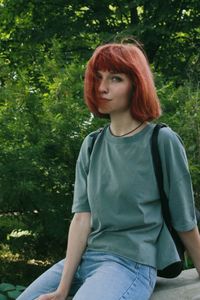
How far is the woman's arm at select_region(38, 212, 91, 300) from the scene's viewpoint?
7.62 ft

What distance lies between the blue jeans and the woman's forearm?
0.04m

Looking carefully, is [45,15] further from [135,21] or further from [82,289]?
[82,289]

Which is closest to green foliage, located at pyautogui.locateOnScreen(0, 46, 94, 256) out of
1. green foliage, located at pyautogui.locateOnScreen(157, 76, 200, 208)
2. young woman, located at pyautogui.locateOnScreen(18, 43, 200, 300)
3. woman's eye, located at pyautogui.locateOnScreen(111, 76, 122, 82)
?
green foliage, located at pyautogui.locateOnScreen(157, 76, 200, 208)

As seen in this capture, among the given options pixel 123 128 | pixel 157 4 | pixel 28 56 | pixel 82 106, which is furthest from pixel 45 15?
pixel 123 128

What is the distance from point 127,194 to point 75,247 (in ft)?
1.17

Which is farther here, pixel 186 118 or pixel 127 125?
pixel 186 118

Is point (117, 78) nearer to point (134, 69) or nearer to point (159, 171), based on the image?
point (134, 69)

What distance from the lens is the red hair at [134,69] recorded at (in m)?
2.32

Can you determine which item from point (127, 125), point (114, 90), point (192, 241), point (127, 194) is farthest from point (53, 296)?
point (114, 90)

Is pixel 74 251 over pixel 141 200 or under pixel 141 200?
under

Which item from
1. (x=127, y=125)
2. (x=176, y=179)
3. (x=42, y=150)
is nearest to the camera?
(x=176, y=179)

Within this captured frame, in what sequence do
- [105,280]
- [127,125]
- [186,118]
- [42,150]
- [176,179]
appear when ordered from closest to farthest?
1. [105,280]
2. [176,179]
3. [127,125]
4. [42,150]
5. [186,118]

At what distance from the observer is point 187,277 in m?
2.63

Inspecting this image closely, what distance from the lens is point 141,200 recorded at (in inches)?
90.4
